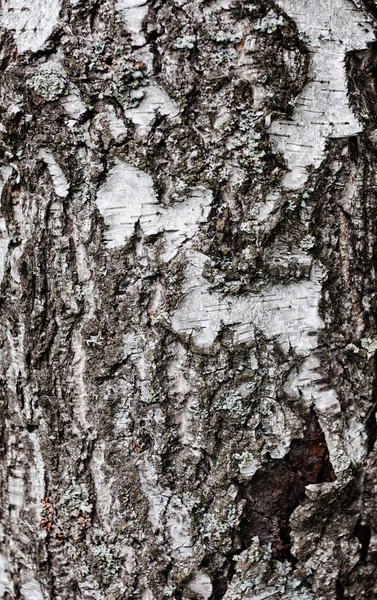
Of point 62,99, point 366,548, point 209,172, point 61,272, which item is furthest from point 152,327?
point 366,548

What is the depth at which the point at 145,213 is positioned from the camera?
4.28 feet

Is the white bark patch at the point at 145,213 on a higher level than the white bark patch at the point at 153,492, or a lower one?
higher

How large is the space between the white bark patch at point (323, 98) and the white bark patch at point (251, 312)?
0.79 ft

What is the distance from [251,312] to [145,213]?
1.02 feet

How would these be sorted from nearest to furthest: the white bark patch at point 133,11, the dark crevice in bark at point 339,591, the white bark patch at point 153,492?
1. the white bark patch at point 133,11
2. the white bark patch at point 153,492
3. the dark crevice in bark at point 339,591

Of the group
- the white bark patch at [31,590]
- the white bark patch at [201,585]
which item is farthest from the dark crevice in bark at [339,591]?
the white bark patch at [31,590]

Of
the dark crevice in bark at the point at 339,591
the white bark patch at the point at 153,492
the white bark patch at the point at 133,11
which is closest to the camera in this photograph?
the white bark patch at the point at 133,11

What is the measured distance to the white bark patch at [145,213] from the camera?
130 cm

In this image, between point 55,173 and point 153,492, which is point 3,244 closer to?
point 55,173

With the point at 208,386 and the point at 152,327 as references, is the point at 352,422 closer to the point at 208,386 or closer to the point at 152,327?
the point at 208,386

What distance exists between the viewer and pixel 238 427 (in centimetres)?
137

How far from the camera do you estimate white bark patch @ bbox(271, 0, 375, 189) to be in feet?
4.28

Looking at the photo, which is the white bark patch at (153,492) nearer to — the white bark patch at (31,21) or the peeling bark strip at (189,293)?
the peeling bark strip at (189,293)

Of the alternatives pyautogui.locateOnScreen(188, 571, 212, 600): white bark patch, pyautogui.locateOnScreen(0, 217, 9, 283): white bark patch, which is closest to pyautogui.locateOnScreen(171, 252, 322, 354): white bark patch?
pyautogui.locateOnScreen(0, 217, 9, 283): white bark patch
